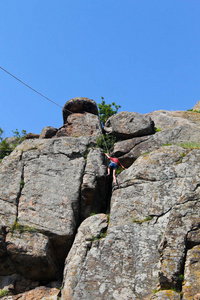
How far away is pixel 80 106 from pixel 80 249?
1054 centimetres

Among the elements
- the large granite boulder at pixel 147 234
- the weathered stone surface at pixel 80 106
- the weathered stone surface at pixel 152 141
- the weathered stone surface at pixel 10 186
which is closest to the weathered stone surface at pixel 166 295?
the large granite boulder at pixel 147 234

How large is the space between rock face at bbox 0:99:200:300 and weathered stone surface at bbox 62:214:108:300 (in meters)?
0.04

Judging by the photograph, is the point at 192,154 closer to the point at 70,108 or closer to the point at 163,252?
the point at 163,252

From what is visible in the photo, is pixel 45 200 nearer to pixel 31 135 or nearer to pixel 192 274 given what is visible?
pixel 192 274

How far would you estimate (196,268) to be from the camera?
1171 cm

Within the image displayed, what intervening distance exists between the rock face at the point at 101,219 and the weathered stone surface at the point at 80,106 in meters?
3.18

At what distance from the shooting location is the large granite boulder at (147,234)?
1217 centimetres

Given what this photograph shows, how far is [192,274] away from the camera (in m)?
11.6

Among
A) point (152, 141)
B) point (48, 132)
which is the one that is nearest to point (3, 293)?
point (48, 132)

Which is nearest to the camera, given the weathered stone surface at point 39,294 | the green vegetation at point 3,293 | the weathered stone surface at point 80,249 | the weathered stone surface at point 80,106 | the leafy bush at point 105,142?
the weathered stone surface at point 80,249

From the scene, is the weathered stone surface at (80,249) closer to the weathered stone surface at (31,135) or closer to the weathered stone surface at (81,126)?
the weathered stone surface at (81,126)

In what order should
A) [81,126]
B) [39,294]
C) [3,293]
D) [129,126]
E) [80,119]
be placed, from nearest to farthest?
[39,294]
[3,293]
[129,126]
[81,126]
[80,119]

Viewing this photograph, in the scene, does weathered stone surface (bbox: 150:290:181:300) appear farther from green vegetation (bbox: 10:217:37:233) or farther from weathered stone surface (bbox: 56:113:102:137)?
weathered stone surface (bbox: 56:113:102:137)

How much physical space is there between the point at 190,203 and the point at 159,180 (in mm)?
1973
